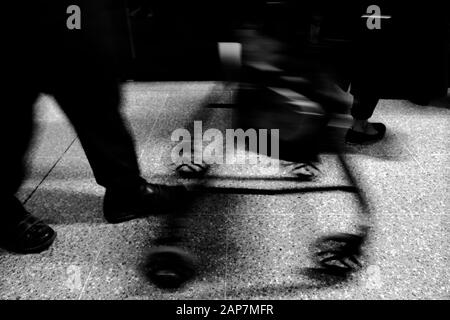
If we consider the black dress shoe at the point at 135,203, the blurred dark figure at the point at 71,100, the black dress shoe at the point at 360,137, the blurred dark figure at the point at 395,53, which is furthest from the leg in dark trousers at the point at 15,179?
the black dress shoe at the point at 360,137

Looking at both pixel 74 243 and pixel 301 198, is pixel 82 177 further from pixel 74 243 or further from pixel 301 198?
pixel 301 198

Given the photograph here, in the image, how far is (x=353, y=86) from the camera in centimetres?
188

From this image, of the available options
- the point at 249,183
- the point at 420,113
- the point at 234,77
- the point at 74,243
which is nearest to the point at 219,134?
the point at 249,183

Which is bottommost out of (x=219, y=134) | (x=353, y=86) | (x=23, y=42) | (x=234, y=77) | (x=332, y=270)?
(x=332, y=270)

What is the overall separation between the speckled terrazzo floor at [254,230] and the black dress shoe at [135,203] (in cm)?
4

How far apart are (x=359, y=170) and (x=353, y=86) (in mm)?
477

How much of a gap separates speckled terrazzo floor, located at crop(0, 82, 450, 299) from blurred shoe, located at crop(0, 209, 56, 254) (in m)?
0.03

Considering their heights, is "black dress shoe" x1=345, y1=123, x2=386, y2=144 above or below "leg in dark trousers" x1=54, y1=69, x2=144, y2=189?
below

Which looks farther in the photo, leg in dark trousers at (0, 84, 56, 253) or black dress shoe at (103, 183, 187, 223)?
black dress shoe at (103, 183, 187, 223)

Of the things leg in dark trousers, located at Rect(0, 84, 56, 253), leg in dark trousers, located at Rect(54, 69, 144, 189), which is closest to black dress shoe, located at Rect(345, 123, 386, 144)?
leg in dark trousers, located at Rect(54, 69, 144, 189)

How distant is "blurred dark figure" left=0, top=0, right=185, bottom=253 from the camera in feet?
3.80

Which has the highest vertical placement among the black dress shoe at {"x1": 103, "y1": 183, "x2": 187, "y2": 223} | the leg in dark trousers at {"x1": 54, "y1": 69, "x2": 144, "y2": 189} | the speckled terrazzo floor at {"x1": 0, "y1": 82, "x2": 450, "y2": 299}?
the leg in dark trousers at {"x1": 54, "y1": 69, "x2": 144, "y2": 189}

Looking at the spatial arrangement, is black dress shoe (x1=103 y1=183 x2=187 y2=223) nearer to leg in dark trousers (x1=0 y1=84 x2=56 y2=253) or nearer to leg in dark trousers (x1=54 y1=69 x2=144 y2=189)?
leg in dark trousers (x1=54 y1=69 x2=144 y2=189)

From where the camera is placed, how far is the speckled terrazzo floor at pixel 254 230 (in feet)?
4.01
